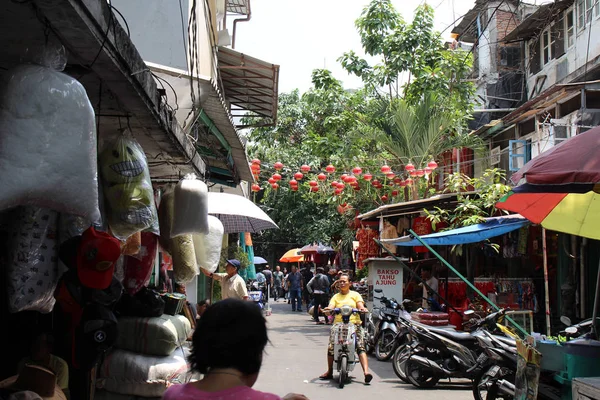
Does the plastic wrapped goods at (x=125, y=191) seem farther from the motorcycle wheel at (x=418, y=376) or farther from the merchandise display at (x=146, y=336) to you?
the motorcycle wheel at (x=418, y=376)

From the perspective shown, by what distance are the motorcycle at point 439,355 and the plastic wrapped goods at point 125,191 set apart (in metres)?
6.09

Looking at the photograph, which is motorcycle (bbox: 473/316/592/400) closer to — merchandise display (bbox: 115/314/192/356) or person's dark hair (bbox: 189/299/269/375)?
merchandise display (bbox: 115/314/192/356)

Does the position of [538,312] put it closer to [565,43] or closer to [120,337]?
[565,43]

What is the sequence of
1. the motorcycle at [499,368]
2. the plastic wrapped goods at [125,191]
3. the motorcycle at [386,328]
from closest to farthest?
1. the plastic wrapped goods at [125,191]
2. the motorcycle at [499,368]
3. the motorcycle at [386,328]

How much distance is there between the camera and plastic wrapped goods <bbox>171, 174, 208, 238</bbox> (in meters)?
4.91

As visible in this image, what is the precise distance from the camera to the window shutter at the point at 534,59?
19016mm

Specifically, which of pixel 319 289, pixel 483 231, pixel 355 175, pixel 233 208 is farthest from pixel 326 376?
pixel 319 289

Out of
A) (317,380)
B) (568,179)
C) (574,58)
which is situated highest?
(574,58)

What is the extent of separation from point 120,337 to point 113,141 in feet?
6.41

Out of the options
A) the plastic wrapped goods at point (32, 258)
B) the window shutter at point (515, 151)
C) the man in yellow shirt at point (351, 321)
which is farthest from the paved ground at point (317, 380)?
the window shutter at point (515, 151)

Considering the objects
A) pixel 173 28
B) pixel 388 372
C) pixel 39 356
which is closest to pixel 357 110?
pixel 388 372

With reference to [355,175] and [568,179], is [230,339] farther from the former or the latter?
[355,175]

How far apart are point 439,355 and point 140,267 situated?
19.1ft

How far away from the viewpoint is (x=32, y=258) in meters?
3.11
